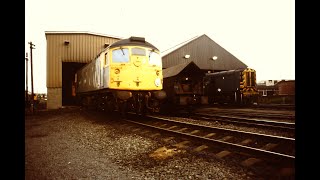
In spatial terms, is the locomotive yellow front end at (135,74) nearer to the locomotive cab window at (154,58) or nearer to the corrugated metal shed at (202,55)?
the locomotive cab window at (154,58)

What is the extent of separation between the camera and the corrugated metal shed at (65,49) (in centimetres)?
2053

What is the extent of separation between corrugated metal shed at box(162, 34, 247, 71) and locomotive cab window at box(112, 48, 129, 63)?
1532cm

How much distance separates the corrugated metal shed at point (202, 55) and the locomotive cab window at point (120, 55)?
15.3 meters

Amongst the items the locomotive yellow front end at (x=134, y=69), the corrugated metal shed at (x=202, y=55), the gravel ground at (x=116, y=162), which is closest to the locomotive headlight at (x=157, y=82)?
the locomotive yellow front end at (x=134, y=69)

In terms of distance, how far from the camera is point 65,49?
20.9m

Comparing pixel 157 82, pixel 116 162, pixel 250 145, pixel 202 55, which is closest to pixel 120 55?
pixel 157 82
